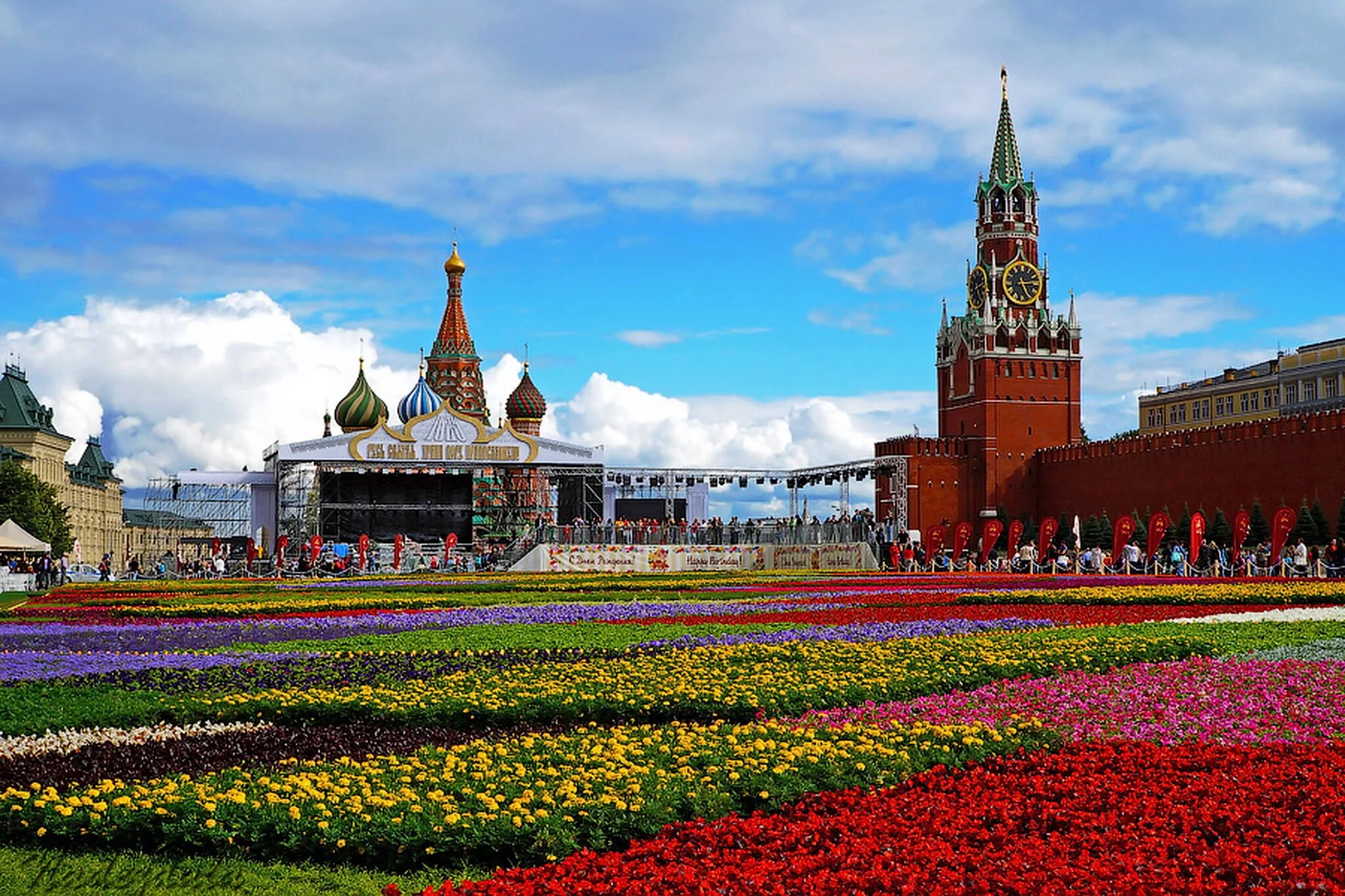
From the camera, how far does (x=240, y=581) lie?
27.7m

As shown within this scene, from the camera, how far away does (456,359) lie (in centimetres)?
7550

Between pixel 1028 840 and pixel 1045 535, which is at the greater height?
pixel 1045 535

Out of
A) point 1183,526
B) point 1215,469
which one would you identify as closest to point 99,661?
point 1183,526

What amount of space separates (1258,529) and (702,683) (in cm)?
4114

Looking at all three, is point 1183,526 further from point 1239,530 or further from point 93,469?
point 93,469

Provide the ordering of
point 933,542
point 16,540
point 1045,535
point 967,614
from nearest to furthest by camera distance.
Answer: point 967,614 < point 16,540 < point 1045,535 < point 933,542

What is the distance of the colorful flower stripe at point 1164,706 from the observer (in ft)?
23.1

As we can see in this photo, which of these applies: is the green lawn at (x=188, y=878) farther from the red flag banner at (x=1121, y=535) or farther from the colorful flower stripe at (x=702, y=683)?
the red flag banner at (x=1121, y=535)

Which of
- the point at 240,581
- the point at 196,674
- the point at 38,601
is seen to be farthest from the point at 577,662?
the point at 240,581

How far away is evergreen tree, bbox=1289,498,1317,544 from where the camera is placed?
4191 centimetres

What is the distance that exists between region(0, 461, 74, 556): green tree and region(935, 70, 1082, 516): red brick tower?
3934 centimetres

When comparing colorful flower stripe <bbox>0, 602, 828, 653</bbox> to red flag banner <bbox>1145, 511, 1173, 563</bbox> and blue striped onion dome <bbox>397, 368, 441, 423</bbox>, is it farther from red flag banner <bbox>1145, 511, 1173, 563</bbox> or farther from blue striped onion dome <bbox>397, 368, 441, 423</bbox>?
blue striped onion dome <bbox>397, 368, 441, 423</bbox>

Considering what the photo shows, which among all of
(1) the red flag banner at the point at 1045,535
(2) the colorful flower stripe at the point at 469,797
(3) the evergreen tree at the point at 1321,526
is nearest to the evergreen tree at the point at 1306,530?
(3) the evergreen tree at the point at 1321,526

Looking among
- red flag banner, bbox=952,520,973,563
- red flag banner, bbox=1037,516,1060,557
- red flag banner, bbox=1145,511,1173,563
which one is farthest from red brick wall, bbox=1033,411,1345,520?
red flag banner, bbox=1145,511,1173,563
